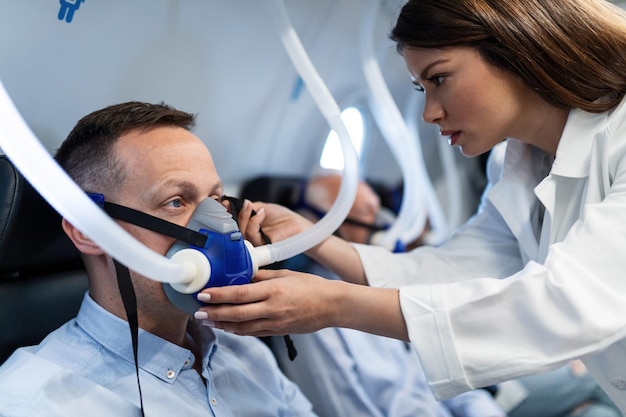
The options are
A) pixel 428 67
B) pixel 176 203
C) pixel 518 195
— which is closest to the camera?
pixel 176 203

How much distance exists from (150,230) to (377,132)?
2.34 metres

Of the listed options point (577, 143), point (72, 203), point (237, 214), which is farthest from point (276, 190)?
point (72, 203)

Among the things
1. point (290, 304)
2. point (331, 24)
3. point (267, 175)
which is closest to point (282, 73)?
point (331, 24)

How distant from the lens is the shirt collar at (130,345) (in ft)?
4.97

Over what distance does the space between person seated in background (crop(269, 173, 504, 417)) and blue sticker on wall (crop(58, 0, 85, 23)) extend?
998 millimetres

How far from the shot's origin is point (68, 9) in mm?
1678

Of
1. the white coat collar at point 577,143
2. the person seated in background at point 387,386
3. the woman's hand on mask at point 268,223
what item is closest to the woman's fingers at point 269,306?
the woman's hand on mask at point 268,223

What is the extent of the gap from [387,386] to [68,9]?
160 cm

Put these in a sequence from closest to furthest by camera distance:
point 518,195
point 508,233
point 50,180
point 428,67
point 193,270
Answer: point 50,180 → point 193,270 → point 428,67 → point 518,195 → point 508,233

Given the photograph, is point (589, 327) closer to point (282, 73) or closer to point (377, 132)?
point (282, 73)

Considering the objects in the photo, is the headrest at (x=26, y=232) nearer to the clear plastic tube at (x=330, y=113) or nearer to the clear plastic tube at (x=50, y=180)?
the clear plastic tube at (x=50, y=180)

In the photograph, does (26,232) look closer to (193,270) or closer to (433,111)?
(193,270)

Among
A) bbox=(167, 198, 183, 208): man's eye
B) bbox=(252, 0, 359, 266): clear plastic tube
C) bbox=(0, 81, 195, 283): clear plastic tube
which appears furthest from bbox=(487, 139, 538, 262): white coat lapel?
bbox=(0, 81, 195, 283): clear plastic tube

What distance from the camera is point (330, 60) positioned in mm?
2816
